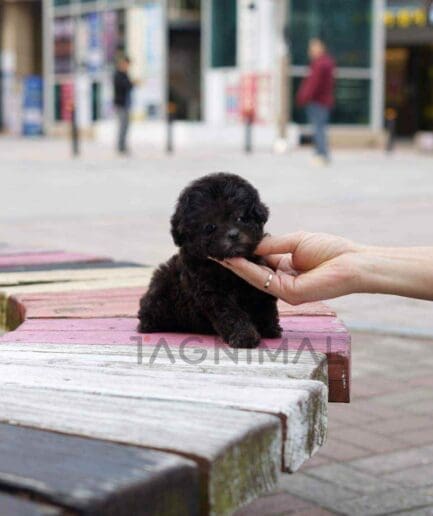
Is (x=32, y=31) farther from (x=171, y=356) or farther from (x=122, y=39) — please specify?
(x=171, y=356)

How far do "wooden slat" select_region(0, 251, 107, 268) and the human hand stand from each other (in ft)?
6.74

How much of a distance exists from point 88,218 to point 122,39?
1965 cm

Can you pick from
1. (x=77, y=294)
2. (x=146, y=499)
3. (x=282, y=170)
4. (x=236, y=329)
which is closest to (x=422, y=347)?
(x=77, y=294)

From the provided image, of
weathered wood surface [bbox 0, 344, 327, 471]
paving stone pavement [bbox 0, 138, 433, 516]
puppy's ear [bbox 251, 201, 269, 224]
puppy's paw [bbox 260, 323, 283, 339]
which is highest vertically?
puppy's ear [bbox 251, 201, 269, 224]

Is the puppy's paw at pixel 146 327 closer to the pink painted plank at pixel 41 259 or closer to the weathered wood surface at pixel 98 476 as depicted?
the weathered wood surface at pixel 98 476

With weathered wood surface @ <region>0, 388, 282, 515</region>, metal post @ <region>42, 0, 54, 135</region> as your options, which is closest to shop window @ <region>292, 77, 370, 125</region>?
metal post @ <region>42, 0, 54, 135</region>

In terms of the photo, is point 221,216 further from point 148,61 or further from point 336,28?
point 148,61

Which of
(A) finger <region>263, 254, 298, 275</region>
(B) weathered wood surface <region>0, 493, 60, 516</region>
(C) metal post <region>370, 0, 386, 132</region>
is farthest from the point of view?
(C) metal post <region>370, 0, 386, 132</region>

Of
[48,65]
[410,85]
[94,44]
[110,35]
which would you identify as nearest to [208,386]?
[110,35]

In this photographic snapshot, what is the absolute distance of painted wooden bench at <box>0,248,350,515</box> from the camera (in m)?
1.80

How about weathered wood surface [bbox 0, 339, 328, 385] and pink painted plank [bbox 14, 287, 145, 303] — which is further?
pink painted plank [bbox 14, 287, 145, 303]

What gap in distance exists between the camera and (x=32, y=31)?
38.3m

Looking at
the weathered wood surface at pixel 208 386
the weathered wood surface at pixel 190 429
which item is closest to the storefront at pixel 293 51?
the weathered wood surface at pixel 208 386

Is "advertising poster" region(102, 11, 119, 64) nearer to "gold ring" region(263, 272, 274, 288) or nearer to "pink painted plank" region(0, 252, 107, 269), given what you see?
"pink painted plank" region(0, 252, 107, 269)
